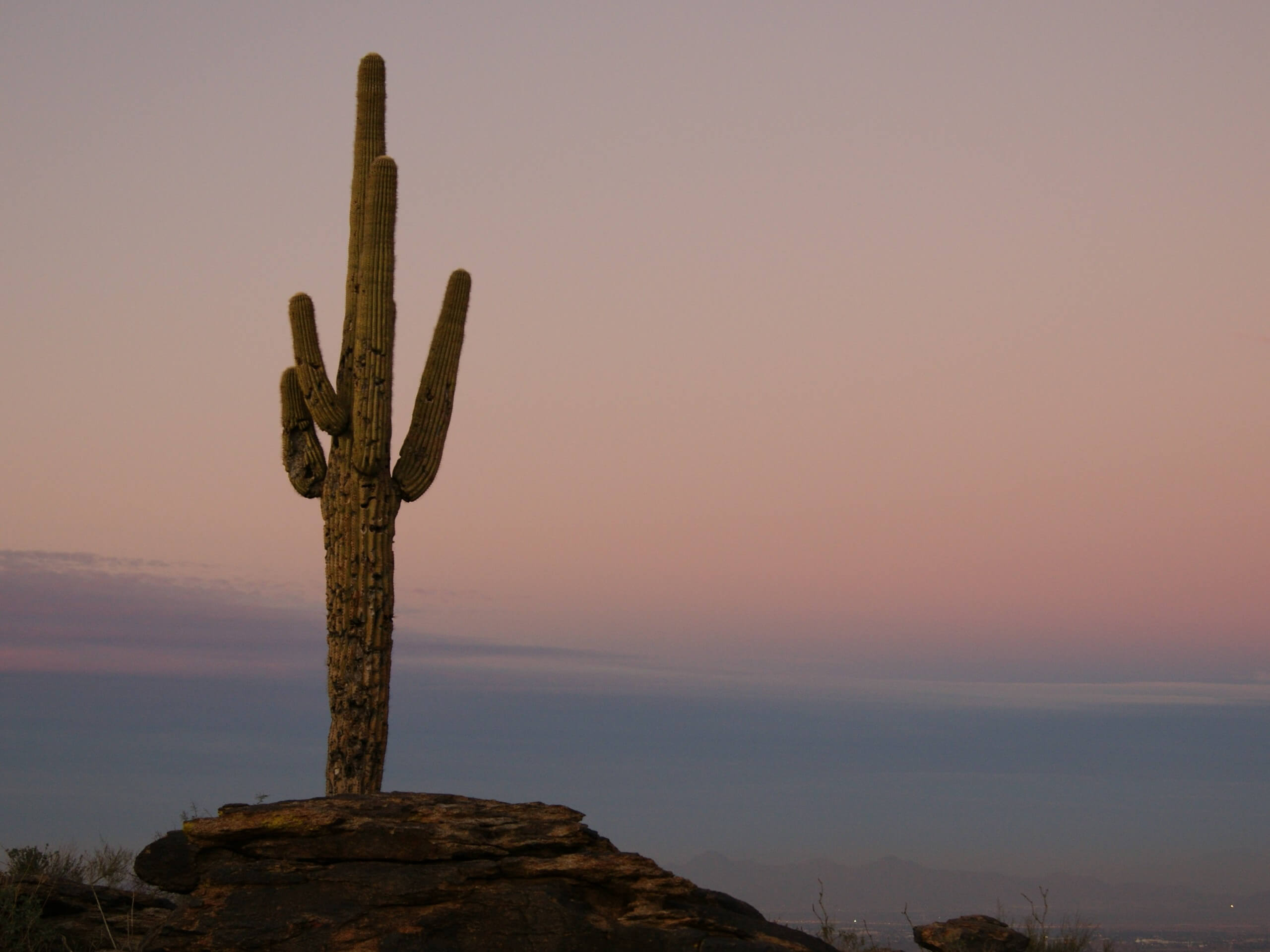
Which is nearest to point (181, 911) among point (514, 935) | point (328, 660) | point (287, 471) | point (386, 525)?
point (514, 935)

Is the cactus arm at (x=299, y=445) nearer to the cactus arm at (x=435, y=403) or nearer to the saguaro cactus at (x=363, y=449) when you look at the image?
the saguaro cactus at (x=363, y=449)

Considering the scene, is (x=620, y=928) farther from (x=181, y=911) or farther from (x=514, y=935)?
(x=181, y=911)

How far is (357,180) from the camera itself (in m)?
11.9

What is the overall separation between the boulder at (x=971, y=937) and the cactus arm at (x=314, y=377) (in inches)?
289

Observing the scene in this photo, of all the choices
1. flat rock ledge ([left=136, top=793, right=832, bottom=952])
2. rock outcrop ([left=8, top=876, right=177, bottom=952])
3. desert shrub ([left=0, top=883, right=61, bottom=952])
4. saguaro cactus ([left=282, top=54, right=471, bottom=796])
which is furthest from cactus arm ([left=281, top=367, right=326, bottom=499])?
desert shrub ([left=0, top=883, right=61, bottom=952])

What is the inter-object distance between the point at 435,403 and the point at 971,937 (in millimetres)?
7136

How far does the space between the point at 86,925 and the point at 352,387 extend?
207 inches

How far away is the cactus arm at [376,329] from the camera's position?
36.0 feet

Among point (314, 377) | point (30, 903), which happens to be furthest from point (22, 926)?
point (314, 377)

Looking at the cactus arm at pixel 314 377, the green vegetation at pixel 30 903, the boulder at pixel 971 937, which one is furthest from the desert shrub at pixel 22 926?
the boulder at pixel 971 937

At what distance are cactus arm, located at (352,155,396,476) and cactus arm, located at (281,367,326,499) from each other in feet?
1.91

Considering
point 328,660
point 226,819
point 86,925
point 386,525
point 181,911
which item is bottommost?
point 86,925

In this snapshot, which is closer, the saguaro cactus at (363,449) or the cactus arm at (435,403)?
the saguaro cactus at (363,449)

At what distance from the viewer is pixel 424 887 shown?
6973 millimetres
